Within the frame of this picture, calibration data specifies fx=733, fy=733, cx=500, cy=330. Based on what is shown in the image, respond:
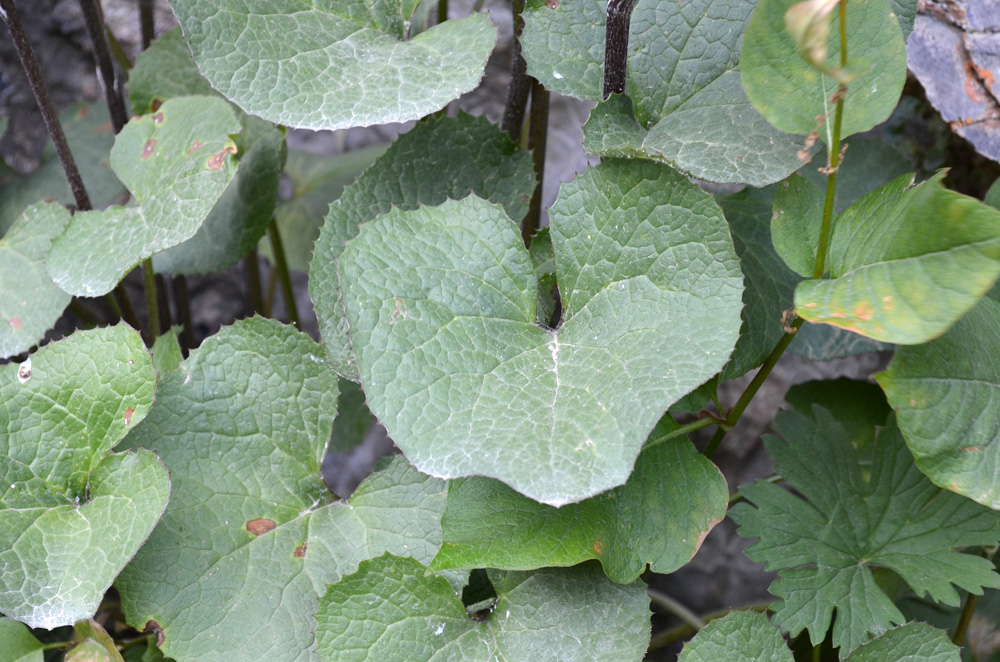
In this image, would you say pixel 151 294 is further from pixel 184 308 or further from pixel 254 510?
pixel 254 510

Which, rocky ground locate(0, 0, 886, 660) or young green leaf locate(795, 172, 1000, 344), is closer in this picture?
young green leaf locate(795, 172, 1000, 344)

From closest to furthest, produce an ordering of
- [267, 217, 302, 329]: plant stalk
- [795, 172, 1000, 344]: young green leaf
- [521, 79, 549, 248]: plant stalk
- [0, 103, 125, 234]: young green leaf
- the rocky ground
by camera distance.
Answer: [795, 172, 1000, 344]: young green leaf < [521, 79, 549, 248]: plant stalk < [267, 217, 302, 329]: plant stalk < [0, 103, 125, 234]: young green leaf < the rocky ground

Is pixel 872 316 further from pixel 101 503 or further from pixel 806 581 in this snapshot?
pixel 101 503

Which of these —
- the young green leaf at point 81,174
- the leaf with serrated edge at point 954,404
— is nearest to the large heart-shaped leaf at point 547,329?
the leaf with serrated edge at point 954,404

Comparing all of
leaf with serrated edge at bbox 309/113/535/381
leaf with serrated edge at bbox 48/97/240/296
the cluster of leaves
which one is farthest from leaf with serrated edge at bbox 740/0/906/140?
leaf with serrated edge at bbox 48/97/240/296

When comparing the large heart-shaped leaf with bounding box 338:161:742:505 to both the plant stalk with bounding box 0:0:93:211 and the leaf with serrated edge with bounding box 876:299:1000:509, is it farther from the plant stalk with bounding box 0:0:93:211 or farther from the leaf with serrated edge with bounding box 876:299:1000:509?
the plant stalk with bounding box 0:0:93:211

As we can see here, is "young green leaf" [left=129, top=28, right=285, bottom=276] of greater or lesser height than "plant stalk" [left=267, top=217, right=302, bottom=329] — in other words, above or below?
above

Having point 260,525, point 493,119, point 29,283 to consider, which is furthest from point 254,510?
point 493,119
